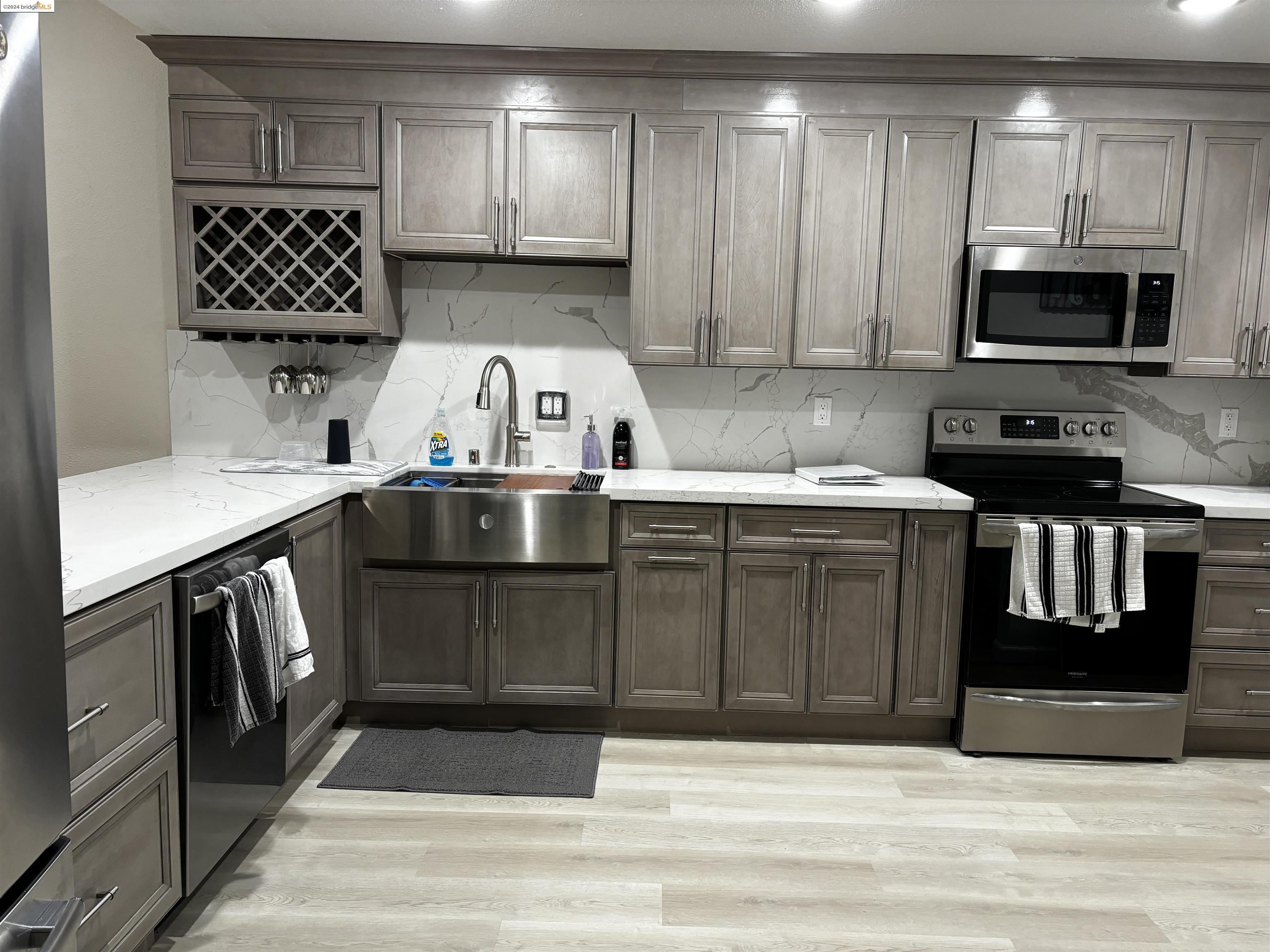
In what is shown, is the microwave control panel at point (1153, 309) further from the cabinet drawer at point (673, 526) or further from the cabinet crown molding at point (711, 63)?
the cabinet drawer at point (673, 526)

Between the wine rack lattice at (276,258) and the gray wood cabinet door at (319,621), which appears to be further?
the wine rack lattice at (276,258)

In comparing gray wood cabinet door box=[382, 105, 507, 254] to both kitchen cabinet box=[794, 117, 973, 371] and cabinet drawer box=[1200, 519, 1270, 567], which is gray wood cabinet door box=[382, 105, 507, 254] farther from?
cabinet drawer box=[1200, 519, 1270, 567]

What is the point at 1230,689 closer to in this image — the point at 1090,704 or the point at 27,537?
the point at 1090,704

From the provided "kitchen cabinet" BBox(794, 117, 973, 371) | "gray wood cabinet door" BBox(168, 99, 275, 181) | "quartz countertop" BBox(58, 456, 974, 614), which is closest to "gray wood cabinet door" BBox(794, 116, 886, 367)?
"kitchen cabinet" BBox(794, 117, 973, 371)

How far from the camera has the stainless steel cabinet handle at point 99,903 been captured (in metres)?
1.58

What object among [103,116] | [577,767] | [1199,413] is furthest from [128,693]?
[1199,413]

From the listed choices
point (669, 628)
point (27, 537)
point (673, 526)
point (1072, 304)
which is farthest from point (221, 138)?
point (1072, 304)

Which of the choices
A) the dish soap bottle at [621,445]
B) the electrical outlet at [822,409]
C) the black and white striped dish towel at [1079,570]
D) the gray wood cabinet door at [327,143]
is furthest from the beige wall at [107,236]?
the black and white striped dish towel at [1079,570]

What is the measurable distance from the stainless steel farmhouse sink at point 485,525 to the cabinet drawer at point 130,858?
3.92ft

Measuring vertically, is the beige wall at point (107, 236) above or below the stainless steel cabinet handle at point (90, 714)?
above

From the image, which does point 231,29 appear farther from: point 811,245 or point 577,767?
point 577,767

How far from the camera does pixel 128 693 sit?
169 centimetres

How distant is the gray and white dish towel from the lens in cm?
196

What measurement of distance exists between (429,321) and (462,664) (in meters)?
1.41
